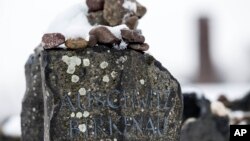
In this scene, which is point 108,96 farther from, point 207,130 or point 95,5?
point 207,130

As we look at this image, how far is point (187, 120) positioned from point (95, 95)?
6.87 ft

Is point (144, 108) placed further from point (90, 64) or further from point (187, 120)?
point (187, 120)

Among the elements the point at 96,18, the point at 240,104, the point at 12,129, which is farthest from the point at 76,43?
the point at 12,129

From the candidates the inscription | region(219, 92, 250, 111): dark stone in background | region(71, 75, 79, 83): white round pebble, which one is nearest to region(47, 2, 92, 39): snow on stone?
region(71, 75, 79, 83): white round pebble

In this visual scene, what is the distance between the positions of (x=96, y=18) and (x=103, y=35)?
0.72m

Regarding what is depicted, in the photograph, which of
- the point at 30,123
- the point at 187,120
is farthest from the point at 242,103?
the point at 30,123

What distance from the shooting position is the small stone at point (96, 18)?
5.38 metres

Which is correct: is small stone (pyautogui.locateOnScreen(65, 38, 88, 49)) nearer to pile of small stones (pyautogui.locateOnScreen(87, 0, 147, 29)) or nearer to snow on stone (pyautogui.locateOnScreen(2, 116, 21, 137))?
pile of small stones (pyautogui.locateOnScreen(87, 0, 147, 29))

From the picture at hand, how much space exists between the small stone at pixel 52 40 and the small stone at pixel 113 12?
2.58 ft

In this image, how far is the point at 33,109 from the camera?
5.68 metres

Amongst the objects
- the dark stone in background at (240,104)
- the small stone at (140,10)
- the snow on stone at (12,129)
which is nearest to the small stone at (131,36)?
the small stone at (140,10)

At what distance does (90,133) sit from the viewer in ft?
15.0

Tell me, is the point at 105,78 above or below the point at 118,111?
above

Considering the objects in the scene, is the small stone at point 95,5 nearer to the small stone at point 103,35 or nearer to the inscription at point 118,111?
the small stone at point 103,35
